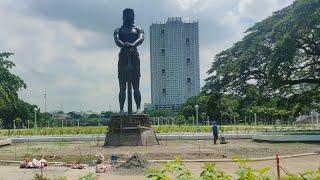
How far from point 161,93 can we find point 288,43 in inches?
3611

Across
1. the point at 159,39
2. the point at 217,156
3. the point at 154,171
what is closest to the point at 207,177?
the point at 154,171

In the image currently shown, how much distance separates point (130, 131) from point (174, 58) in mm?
91163

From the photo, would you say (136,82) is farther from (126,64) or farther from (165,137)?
(165,137)

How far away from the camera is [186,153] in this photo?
19.8m

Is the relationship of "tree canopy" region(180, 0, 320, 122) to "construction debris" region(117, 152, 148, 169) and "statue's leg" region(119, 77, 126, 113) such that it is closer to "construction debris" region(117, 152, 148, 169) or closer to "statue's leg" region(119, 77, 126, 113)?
"statue's leg" region(119, 77, 126, 113)

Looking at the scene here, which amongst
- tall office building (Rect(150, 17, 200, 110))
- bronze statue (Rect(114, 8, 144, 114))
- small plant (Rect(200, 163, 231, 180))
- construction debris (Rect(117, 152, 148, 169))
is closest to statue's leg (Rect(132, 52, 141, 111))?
bronze statue (Rect(114, 8, 144, 114))

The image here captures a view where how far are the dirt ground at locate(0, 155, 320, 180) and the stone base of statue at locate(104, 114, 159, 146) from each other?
299 inches

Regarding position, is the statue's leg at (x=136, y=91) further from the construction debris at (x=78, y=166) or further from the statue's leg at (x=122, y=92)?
the construction debris at (x=78, y=166)

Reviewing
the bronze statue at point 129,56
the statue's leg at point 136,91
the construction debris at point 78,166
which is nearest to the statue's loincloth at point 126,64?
the bronze statue at point 129,56

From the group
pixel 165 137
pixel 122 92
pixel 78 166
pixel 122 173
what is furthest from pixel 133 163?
pixel 165 137

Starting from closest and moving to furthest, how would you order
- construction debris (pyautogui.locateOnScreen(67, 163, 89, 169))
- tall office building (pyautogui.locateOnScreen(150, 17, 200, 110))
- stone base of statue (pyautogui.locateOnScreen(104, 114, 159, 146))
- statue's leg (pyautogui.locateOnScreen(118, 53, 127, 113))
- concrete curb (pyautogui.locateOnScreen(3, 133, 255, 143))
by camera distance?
1. construction debris (pyautogui.locateOnScreen(67, 163, 89, 169))
2. stone base of statue (pyautogui.locateOnScreen(104, 114, 159, 146))
3. statue's leg (pyautogui.locateOnScreen(118, 53, 127, 113))
4. concrete curb (pyautogui.locateOnScreen(3, 133, 255, 143))
5. tall office building (pyautogui.locateOnScreen(150, 17, 200, 110))

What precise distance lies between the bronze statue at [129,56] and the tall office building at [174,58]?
86713 mm

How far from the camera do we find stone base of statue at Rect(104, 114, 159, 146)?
24.0 m

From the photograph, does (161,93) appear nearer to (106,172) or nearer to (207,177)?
(106,172)
